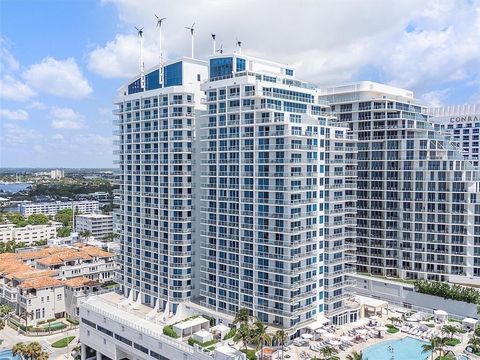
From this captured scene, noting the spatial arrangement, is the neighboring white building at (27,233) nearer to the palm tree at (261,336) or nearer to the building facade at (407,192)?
the building facade at (407,192)

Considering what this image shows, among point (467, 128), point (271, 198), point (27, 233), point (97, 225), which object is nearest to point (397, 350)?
point (271, 198)

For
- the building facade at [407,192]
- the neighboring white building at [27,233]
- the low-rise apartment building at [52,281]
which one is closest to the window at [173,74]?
the building facade at [407,192]

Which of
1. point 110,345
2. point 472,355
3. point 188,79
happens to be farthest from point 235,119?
point 472,355

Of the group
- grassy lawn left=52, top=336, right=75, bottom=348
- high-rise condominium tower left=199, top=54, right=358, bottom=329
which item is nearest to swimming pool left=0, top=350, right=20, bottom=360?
grassy lawn left=52, top=336, right=75, bottom=348

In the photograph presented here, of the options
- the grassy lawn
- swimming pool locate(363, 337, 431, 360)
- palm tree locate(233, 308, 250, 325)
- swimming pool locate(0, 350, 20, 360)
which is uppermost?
palm tree locate(233, 308, 250, 325)

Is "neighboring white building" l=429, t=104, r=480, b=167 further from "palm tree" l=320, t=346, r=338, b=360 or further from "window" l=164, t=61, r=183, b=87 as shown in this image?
"palm tree" l=320, t=346, r=338, b=360
